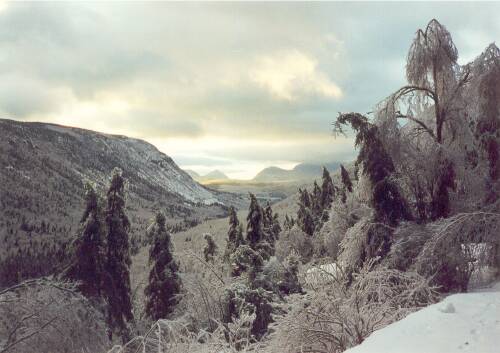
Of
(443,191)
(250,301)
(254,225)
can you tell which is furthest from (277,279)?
(254,225)

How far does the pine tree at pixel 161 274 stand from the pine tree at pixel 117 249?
190 cm

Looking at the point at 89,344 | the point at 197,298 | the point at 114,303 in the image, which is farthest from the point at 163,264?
the point at 89,344

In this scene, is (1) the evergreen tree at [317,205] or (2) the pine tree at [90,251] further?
(1) the evergreen tree at [317,205]

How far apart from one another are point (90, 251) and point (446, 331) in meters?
19.9

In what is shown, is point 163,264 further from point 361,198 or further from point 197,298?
point 361,198

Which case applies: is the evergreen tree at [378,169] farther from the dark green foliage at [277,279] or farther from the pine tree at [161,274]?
the pine tree at [161,274]

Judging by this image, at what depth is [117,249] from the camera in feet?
79.5

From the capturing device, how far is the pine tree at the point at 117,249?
23781mm

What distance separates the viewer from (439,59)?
1206 cm

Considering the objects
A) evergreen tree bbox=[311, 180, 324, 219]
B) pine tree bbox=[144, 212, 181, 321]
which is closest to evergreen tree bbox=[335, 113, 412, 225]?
pine tree bbox=[144, 212, 181, 321]

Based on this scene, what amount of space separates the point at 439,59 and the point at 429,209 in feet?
14.2

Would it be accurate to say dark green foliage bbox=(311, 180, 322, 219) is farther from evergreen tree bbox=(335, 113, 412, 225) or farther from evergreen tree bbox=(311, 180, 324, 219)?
evergreen tree bbox=(335, 113, 412, 225)

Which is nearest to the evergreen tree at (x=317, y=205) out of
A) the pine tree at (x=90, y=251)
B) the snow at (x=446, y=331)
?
the pine tree at (x=90, y=251)

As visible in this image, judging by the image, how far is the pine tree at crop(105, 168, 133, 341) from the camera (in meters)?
23.8
